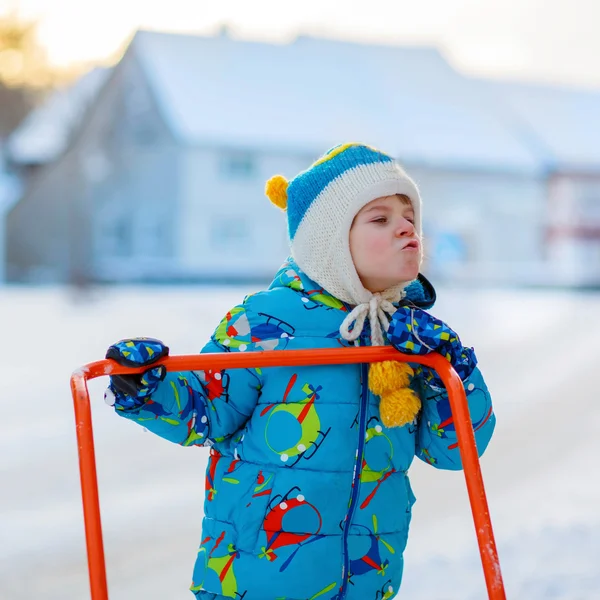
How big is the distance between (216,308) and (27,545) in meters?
8.05

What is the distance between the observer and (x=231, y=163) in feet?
63.8

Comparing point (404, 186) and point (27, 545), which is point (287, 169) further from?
point (404, 186)

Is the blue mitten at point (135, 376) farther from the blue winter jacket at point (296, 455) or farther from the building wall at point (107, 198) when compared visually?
the building wall at point (107, 198)

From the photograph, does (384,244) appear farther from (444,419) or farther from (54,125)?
(54,125)

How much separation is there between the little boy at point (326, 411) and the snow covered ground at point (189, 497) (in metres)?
1.24

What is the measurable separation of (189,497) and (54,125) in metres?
19.8

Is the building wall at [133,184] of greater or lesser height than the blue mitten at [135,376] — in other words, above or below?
above

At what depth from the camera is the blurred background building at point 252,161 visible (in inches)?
757

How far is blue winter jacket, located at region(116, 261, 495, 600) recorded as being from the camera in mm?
1520

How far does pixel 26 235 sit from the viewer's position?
70.6 ft

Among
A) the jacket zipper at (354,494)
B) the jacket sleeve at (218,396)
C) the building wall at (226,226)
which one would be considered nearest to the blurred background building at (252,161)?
the building wall at (226,226)

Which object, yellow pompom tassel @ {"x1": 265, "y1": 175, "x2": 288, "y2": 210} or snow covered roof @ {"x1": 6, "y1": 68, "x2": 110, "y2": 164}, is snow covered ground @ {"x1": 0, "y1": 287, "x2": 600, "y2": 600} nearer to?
yellow pompom tassel @ {"x1": 265, "y1": 175, "x2": 288, "y2": 210}

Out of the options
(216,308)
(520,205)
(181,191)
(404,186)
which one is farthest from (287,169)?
(404,186)

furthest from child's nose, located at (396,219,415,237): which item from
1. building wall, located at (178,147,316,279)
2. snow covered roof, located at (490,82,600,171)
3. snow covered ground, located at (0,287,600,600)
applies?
snow covered roof, located at (490,82,600,171)
